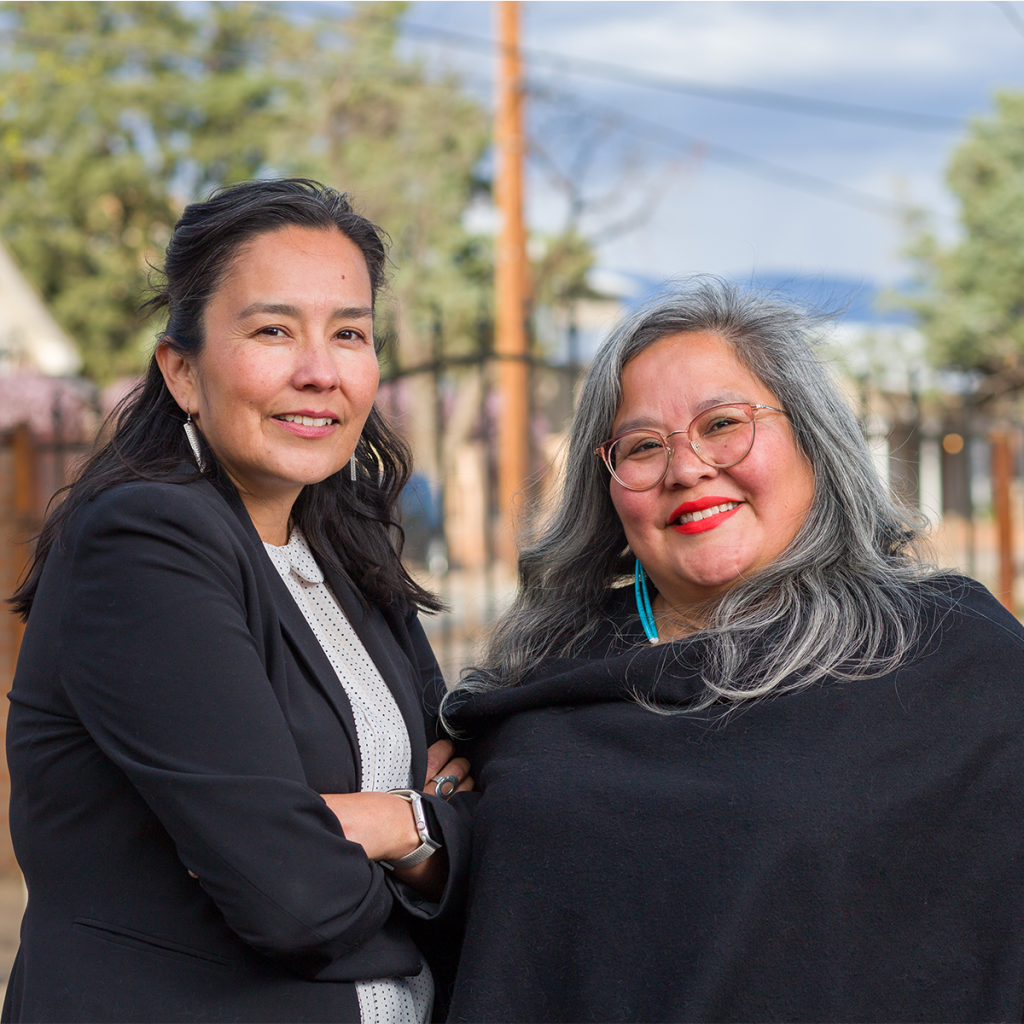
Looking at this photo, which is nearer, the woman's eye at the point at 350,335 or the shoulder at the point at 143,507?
the shoulder at the point at 143,507

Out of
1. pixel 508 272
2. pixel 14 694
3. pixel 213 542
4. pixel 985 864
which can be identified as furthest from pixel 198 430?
pixel 508 272

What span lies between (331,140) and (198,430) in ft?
64.3

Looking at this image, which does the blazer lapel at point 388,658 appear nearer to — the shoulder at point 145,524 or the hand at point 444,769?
the hand at point 444,769

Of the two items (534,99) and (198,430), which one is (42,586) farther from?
(534,99)

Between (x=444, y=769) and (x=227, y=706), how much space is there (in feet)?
2.27

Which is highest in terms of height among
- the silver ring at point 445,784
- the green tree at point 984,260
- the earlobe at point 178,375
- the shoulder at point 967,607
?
the green tree at point 984,260

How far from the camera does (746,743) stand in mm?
1862

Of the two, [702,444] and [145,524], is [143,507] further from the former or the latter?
[702,444]

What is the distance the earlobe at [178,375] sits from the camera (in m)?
1.89

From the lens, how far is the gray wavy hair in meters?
1.93

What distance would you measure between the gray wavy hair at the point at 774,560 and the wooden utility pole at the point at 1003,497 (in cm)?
480

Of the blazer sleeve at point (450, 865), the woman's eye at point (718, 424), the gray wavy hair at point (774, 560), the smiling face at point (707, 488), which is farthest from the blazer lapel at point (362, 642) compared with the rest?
the woman's eye at point (718, 424)

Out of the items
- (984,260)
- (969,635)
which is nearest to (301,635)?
(969,635)

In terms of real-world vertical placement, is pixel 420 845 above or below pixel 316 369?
below
